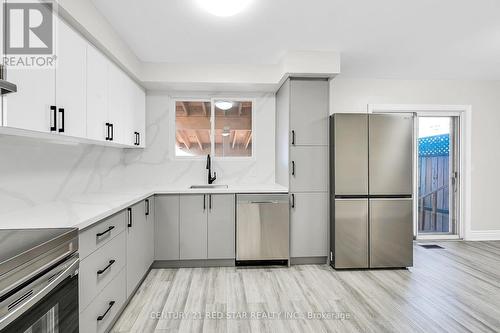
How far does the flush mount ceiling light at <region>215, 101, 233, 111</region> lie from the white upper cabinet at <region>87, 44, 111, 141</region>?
1628 mm

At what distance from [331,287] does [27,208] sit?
2730 millimetres

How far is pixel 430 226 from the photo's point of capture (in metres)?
4.43

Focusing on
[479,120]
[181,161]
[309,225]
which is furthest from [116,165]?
[479,120]

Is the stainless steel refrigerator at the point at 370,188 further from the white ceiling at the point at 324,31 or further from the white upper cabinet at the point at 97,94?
the white upper cabinet at the point at 97,94

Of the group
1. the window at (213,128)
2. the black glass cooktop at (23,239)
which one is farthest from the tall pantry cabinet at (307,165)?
the black glass cooktop at (23,239)

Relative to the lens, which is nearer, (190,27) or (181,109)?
(190,27)

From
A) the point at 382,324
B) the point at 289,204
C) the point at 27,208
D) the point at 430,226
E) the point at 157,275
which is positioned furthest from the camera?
the point at 430,226

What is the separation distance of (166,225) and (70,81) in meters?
1.85

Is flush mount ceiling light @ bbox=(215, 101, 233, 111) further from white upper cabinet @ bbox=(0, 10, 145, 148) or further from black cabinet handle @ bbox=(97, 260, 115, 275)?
black cabinet handle @ bbox=(97, 260, 115, 275)

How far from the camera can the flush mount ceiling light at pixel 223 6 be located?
2078mm

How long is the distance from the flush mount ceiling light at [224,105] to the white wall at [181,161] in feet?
0.60

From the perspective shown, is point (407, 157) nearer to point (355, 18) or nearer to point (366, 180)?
point (366, 180)

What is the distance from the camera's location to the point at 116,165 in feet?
11.5

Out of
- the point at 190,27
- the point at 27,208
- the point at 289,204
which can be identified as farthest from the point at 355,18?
the point at 27,208
